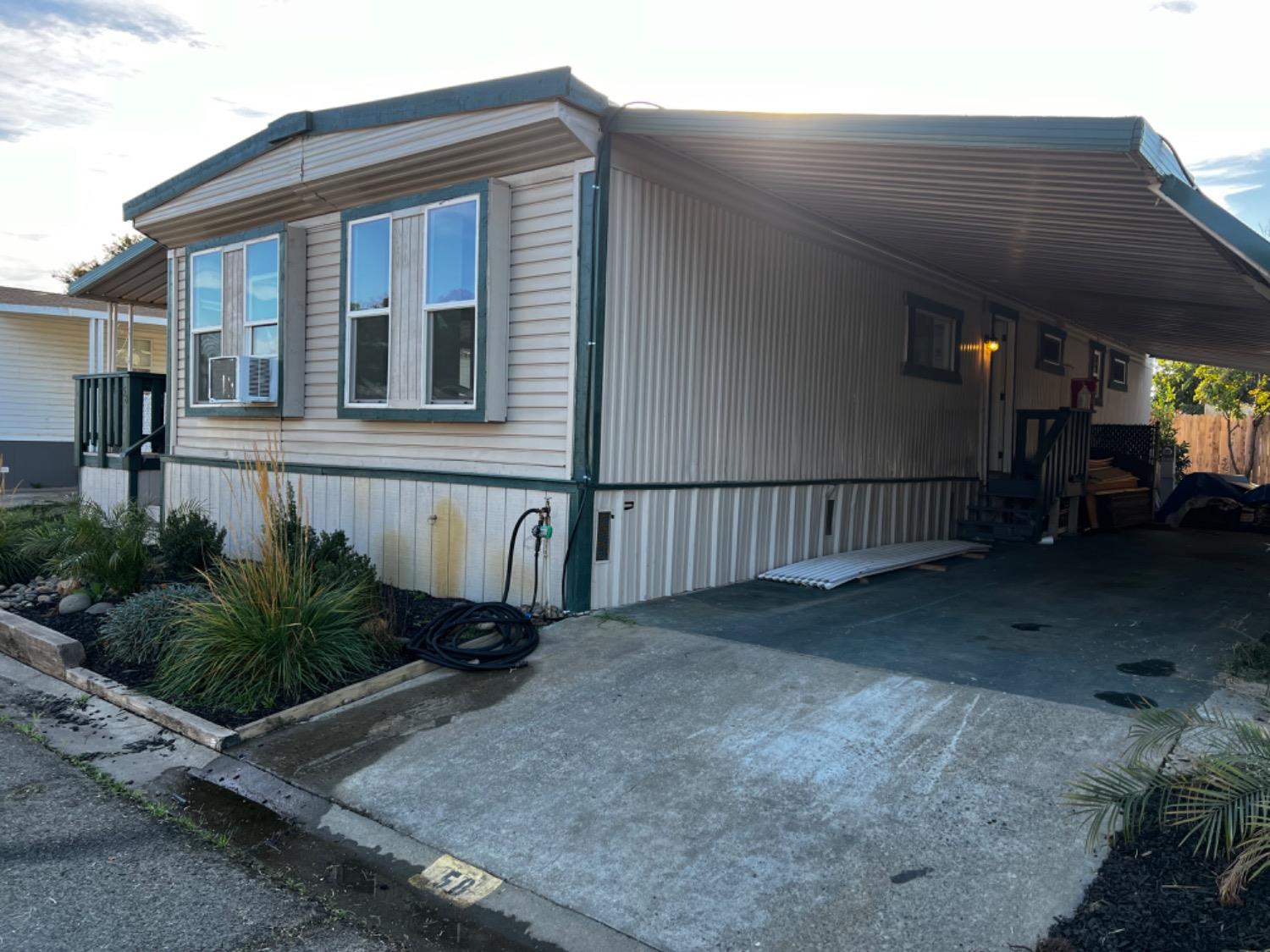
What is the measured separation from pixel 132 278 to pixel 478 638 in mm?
9024

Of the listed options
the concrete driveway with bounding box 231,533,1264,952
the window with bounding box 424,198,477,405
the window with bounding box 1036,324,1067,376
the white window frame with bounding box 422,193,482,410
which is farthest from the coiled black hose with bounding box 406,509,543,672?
the window with bounding box 1036,324,1067,376

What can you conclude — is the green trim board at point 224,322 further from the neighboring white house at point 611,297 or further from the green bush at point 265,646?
the green bush at point 265,646

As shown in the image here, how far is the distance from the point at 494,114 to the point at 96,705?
178 inches

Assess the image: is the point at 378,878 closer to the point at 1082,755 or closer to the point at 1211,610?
the point at 1082,755

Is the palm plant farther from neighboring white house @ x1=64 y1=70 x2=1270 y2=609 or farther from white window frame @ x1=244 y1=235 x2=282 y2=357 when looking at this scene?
white window frame @ x1=244 y1=235 x2=282 y2=357

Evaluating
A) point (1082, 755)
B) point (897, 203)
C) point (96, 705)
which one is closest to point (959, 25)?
point (897, 203)

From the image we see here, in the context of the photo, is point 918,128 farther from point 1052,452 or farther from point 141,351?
point 141,351

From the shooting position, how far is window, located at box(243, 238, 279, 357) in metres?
8.84

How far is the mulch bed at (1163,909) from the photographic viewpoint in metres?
2.69

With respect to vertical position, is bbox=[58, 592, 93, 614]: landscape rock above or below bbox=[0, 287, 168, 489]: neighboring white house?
below

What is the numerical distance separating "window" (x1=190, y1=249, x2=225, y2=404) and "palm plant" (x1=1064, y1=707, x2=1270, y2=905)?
29.6 ft

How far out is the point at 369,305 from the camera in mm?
7848

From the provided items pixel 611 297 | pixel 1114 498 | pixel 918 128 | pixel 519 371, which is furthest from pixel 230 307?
pixel 1114 498

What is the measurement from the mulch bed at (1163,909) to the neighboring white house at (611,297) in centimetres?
315
